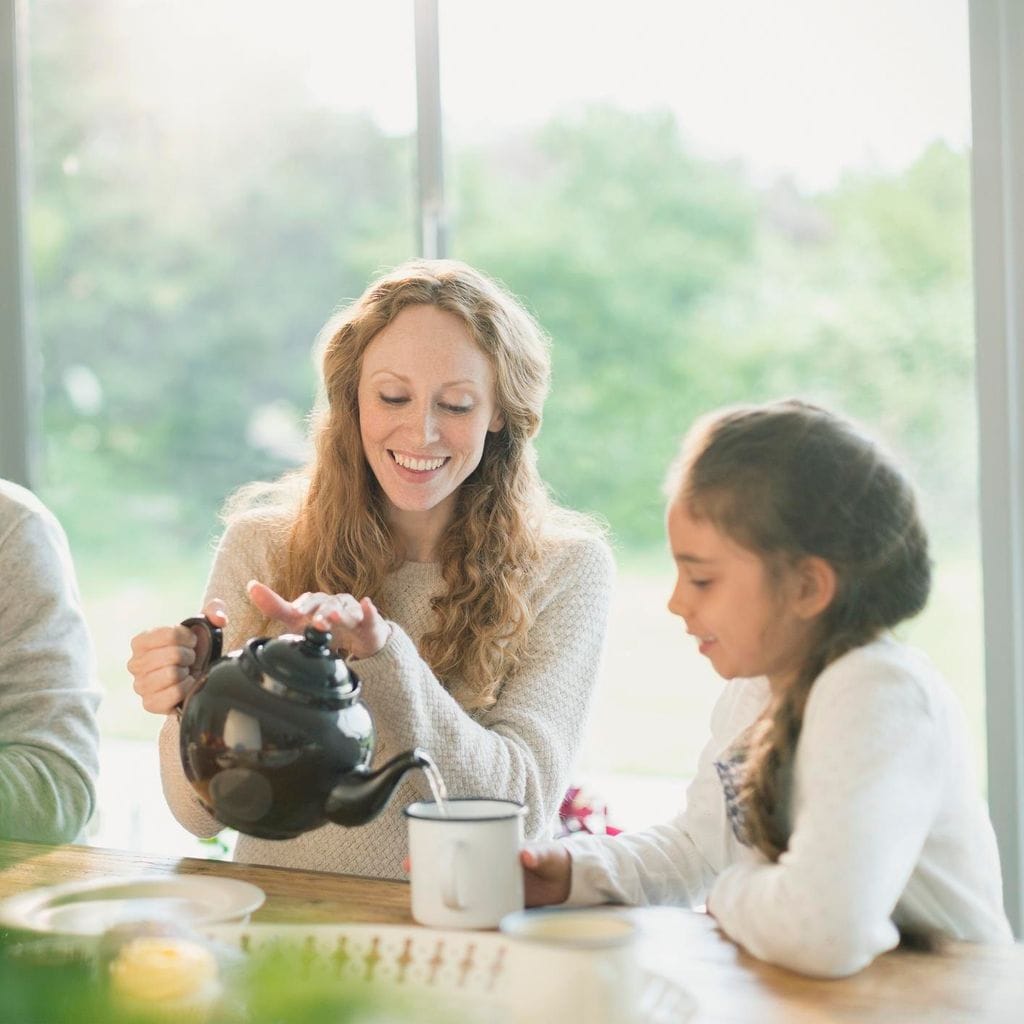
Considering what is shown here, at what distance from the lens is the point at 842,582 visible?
1.21m

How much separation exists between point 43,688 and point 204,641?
0.47m

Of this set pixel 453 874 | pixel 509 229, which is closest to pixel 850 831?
pixel 453 874

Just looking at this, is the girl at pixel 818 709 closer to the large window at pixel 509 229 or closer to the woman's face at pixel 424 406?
the woman's face at pixel 424 406

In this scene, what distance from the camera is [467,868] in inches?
46.4

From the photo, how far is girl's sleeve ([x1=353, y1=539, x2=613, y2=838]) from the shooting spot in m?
1.62

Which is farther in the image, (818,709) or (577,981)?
(818,709)

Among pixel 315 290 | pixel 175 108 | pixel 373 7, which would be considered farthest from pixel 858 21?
pixel 175 108

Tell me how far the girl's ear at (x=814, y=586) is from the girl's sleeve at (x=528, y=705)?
1.79ft

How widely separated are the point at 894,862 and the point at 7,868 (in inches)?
36.4

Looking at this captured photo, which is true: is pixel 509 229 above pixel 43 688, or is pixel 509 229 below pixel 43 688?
above

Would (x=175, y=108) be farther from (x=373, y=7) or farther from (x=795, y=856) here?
(x=795, y=856)

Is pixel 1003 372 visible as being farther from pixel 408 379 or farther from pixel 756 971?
pixel 756 971

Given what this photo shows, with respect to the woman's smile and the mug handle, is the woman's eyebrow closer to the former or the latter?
the woman's smile

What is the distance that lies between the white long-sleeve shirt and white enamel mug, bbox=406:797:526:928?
134mm
